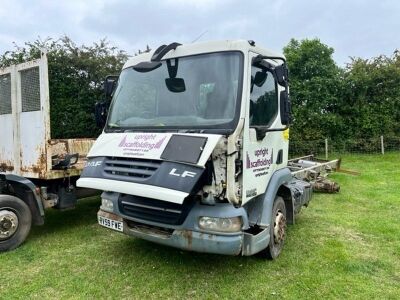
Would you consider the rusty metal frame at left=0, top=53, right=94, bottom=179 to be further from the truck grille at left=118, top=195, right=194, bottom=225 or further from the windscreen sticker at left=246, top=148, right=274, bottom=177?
the windscreen sticker at left=246, top=148, right=274, bottom=177

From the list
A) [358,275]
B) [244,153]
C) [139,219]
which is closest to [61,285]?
[139,219]

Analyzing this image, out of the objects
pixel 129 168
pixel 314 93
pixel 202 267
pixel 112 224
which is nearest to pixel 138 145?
pixel 129 168

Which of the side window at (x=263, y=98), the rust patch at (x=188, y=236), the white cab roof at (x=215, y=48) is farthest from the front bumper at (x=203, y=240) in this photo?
the white cab roof at (x=215, y=48)

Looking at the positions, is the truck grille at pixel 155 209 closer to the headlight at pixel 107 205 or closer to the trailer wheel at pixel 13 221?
the headlight at pixel 107 205

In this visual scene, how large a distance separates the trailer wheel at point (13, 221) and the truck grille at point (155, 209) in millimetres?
1974

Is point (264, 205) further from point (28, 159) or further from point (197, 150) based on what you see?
point (28, 159)

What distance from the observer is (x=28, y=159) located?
5441mm

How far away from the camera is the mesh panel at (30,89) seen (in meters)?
5.24

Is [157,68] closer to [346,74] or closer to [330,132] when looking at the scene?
[330,132]

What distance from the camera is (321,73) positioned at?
15938 millimetres

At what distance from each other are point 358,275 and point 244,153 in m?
1.97

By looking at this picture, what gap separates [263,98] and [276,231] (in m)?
1.61

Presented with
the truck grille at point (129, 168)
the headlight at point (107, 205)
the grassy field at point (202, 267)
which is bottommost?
the grassy field at point (202, 267)

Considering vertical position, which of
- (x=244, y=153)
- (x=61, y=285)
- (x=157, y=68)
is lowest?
(x=61, y=285)
